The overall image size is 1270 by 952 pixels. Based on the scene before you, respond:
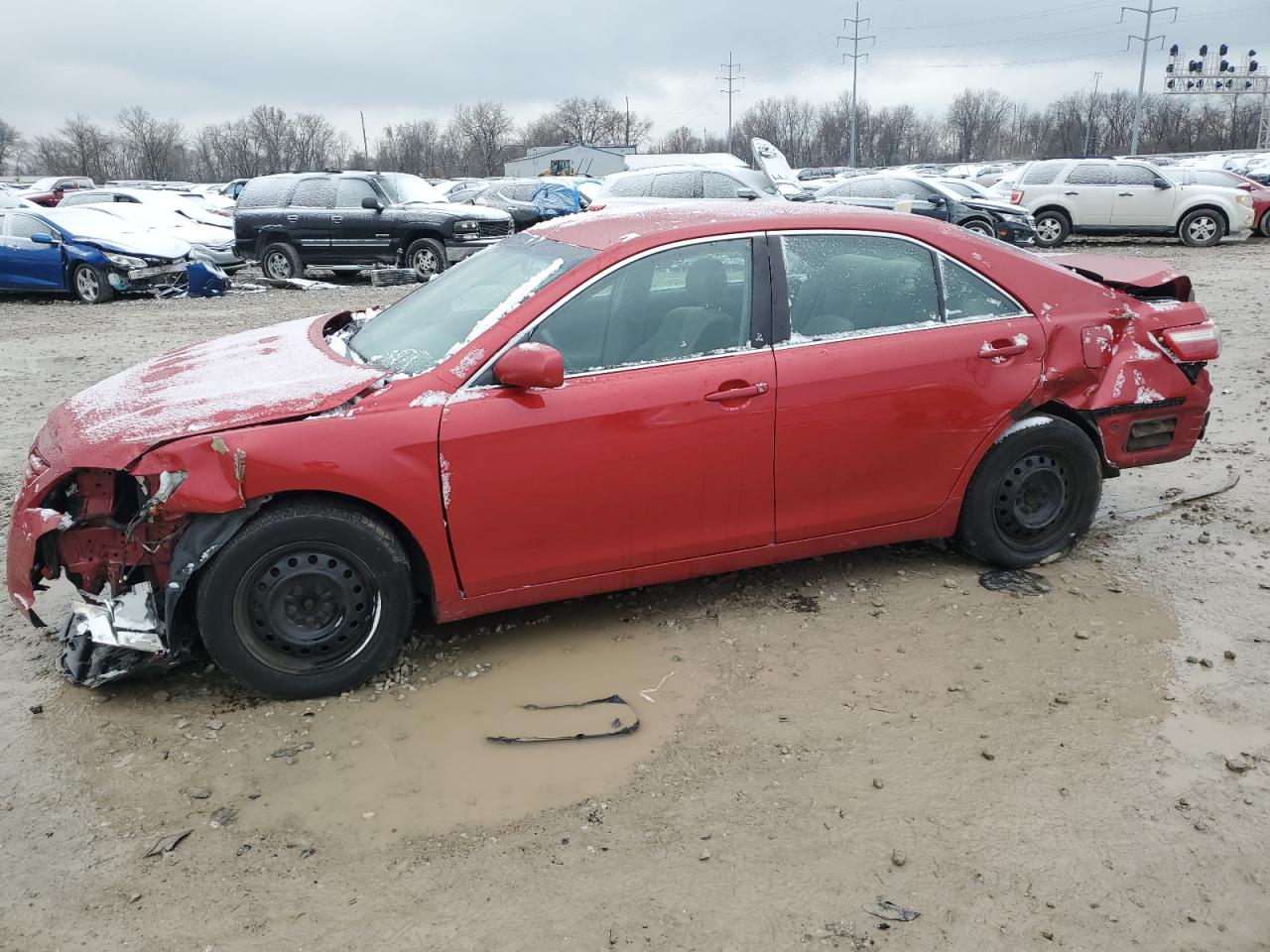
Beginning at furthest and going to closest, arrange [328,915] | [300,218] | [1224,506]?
[300,218]
[1224,506]
[328,915]

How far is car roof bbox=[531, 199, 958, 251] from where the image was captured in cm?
395

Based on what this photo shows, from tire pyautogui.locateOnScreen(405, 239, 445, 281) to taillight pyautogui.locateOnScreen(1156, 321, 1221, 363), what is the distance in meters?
12.9

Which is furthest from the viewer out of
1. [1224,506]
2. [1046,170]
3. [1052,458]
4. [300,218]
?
[1046,170]

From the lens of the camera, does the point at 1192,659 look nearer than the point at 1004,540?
Yes

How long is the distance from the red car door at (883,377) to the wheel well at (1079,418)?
0.23 m

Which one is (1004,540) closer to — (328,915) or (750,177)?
(328,915)

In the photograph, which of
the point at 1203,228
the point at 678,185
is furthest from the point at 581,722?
the point at 1203,228

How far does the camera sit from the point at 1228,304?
1106 cm

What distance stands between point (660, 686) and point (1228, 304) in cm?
1024

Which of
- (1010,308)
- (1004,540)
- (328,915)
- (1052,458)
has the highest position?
(1010,308)

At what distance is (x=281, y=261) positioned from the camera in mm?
16266

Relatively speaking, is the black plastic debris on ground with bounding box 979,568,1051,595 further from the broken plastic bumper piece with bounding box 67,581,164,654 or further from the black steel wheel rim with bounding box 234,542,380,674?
the broken plastic bumper piece with bounding box 67,581,164,654

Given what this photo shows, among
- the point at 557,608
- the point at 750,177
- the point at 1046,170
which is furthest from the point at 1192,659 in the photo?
the point at 1046,170

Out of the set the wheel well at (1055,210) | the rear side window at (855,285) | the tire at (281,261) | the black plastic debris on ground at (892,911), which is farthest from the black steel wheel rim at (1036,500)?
the wheel well at (1055,210)
